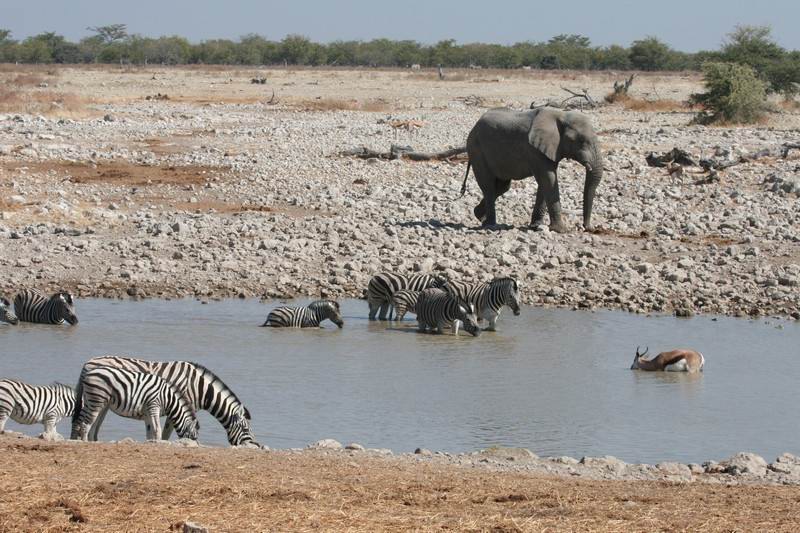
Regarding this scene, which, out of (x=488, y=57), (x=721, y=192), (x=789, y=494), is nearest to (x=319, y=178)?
(x=721, y=192)

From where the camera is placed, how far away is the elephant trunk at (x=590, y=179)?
19.4 m

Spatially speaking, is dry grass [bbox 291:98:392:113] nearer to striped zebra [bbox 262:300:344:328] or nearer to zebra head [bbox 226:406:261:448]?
striped zebra [bbox 262:300:344:328]

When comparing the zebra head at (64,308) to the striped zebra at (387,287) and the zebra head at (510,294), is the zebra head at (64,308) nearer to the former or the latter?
the striped zebra at (387,287)

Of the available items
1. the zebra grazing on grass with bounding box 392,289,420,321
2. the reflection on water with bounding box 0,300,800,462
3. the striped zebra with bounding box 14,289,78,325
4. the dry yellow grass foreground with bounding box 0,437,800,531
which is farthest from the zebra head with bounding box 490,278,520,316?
the dry yellow grass foreground with bounding box 0,437,800,531

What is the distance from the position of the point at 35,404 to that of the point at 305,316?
214 inches

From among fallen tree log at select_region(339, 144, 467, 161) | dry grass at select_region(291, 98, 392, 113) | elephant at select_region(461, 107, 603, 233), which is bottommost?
dry grass at select_region(291, 98, 392, 113)

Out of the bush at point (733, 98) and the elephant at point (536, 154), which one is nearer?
the elephant at point (536, 154)

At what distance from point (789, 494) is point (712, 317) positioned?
8.33 metres

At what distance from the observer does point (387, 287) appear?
15.7 metres

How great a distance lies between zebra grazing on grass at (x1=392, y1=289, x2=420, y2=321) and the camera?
15531 millimetres

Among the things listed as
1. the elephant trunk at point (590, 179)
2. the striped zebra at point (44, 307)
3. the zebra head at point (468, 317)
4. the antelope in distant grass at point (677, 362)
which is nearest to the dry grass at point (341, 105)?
the elephant trunk at point (590, 179)

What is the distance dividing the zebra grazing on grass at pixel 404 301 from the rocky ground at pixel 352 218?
1.47 m

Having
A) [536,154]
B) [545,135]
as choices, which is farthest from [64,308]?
[545,135]

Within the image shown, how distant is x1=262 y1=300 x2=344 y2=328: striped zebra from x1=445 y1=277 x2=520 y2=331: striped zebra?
1353 mm
